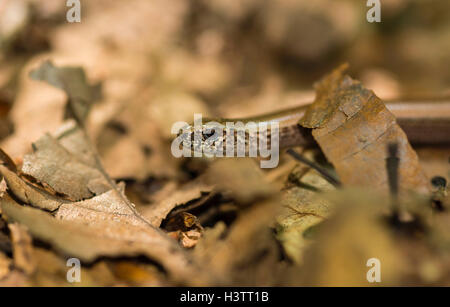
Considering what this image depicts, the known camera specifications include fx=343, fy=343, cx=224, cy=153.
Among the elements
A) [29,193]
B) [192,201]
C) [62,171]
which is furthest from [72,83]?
[192,201]

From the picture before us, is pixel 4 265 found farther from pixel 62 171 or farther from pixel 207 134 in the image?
pixel 207 134

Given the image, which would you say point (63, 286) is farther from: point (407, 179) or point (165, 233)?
point (407, 179)

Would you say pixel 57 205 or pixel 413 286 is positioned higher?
pixel 57 205

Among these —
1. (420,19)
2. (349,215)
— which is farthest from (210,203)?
(420,19)
